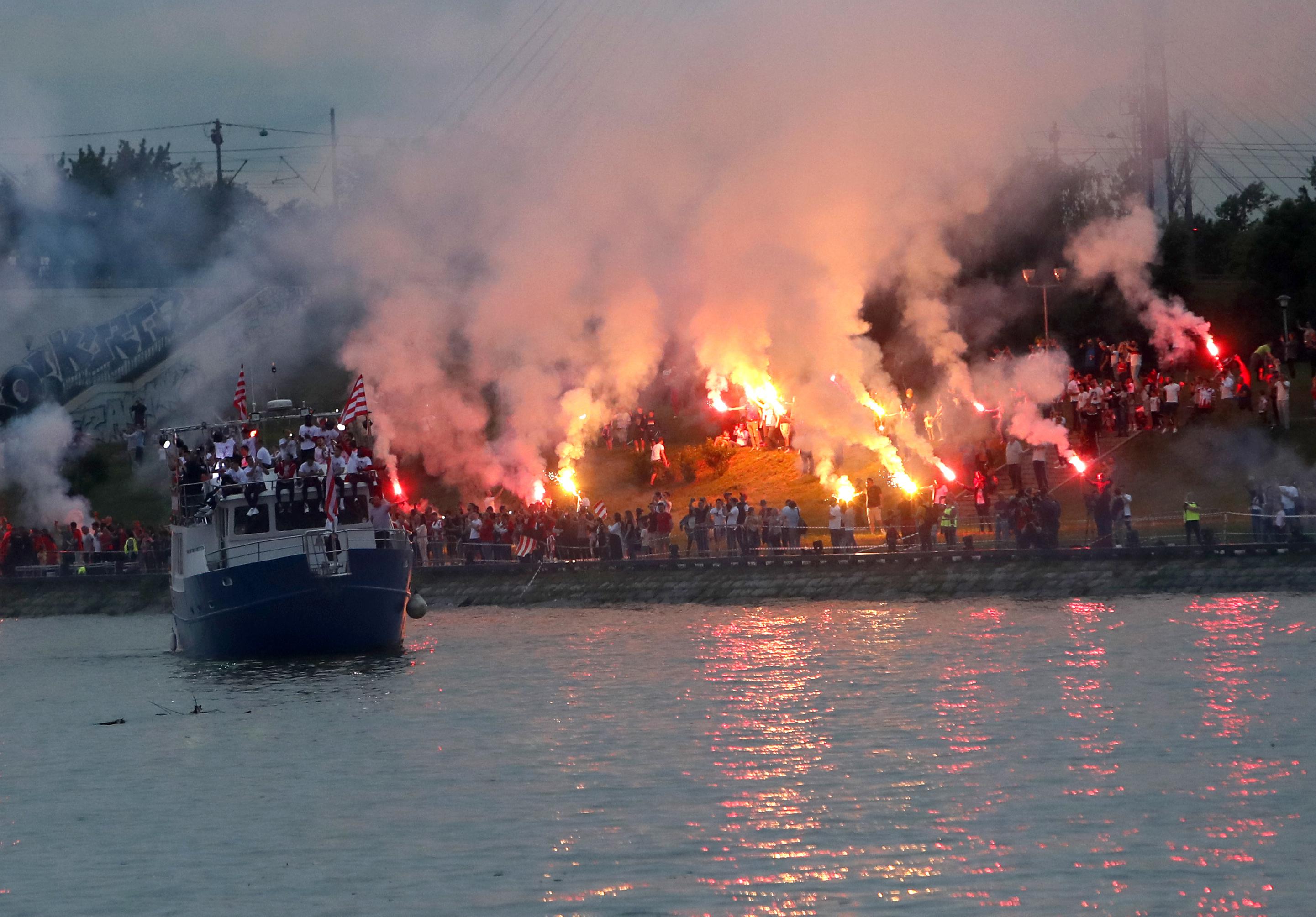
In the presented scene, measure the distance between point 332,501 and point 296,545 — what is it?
1551 mm

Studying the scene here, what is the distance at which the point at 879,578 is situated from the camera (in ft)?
148

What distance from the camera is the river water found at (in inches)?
736

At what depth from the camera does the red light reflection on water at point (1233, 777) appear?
701 inches

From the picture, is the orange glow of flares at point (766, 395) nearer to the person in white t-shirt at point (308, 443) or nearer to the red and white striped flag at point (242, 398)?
the person in white t-shirt at point (308, 443)

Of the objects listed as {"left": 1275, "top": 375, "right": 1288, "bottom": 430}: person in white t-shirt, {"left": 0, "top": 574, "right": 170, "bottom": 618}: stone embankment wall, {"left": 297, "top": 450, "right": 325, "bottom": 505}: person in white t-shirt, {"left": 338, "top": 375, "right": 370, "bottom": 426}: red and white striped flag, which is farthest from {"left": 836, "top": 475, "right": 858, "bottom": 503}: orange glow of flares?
{"left": 0, "top": 574, "right": 170, "bottom": 618}: stone embankment wall

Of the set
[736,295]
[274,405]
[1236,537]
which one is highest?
[736,295]

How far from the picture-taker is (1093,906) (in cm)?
1719

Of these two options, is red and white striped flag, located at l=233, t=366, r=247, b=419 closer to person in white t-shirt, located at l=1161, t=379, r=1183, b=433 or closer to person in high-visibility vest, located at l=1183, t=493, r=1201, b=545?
person in high-visibility vest, located at l=1183, t=493, r=1201, b=545

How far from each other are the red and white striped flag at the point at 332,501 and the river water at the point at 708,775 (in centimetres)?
309

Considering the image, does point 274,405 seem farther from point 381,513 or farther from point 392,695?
point 392,695

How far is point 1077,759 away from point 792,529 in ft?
76.7

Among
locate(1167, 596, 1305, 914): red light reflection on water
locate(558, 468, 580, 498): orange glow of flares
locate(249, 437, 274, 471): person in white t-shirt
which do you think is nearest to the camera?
locate(1167, 596, 1305, 914): red light reflection on water

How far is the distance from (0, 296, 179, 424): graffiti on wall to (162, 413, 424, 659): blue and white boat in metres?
39.6

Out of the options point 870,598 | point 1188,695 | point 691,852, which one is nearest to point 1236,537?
point 870,598
